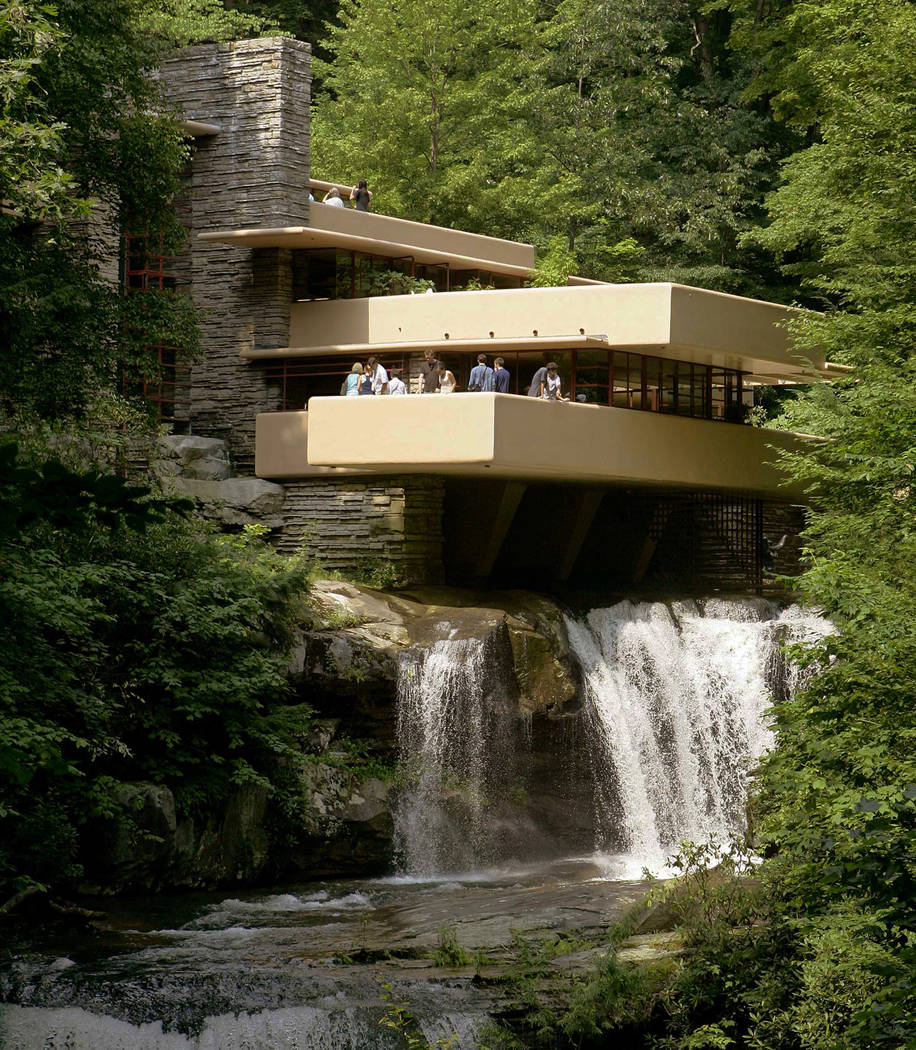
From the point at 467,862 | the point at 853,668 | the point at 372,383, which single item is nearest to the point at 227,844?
the point at 467,862

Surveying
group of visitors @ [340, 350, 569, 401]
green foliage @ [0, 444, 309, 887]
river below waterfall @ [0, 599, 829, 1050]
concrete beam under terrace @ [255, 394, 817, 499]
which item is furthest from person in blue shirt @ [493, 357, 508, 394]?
green foliage @ [0, 444, 309, 887]

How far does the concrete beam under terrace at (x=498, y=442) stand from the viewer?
23609 mm

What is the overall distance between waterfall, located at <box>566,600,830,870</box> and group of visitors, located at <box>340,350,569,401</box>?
12.6 feet

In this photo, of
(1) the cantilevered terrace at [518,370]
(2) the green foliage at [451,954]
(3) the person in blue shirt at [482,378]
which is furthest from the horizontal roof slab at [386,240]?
(2) the green foliage at [451,954]

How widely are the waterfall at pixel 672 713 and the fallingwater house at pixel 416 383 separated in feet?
9.76

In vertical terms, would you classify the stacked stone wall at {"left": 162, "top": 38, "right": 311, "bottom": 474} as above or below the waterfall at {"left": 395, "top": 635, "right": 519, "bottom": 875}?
above

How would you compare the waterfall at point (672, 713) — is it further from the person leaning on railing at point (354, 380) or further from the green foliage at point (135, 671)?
the person leaning on railing at point (354, 380)

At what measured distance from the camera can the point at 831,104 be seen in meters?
27.7

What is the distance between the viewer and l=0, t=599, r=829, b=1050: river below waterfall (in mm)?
12742

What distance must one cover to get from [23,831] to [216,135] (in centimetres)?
1710

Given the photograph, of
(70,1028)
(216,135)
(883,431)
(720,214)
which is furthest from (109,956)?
(720,214)

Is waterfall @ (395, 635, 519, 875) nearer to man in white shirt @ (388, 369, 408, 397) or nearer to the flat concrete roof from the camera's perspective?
man in white shirt @ (388, 369, 408, 397)

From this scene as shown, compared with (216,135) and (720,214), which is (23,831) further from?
(720,214)

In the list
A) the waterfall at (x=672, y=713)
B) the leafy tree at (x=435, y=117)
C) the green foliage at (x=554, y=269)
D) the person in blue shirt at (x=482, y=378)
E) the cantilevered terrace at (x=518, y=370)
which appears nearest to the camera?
the waterfall at (x=672, y=713)
